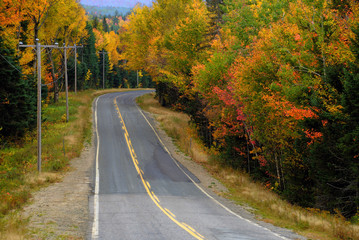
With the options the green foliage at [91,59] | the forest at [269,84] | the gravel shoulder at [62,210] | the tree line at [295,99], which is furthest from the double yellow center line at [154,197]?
the green foliage at [91,59]

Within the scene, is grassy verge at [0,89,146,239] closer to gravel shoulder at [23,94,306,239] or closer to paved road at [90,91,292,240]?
gravel shoulder at [23,94,306,239]

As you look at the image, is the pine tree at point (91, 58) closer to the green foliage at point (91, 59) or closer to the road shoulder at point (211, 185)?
the green foliage at point (91, 59)

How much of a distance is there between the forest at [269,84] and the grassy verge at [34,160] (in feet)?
9.26

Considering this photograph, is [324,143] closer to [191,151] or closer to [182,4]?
[191,151]

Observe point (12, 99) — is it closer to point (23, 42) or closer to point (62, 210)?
point (23, 42)

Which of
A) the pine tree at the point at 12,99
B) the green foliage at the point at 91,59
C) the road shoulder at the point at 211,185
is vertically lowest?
the road shoulder at the point at 211,185

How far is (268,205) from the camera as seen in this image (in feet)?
62.8

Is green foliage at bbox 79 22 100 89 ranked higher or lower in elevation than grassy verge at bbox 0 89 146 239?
higher

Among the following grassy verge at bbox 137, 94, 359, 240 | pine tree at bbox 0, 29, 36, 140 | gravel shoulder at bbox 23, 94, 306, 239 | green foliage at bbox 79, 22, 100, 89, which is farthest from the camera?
green foliage at bbox 79, 22, 100, 89

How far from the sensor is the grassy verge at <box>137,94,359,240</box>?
13688mm

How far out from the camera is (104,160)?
29.6m

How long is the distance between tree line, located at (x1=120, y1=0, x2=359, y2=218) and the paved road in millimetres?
5327

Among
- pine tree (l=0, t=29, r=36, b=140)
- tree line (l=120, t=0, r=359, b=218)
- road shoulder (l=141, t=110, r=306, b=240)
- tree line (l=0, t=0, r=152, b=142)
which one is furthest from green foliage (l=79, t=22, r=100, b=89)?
tree line (l=120, t=0, r=359, b=218)

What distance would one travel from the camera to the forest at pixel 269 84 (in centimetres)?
1756
